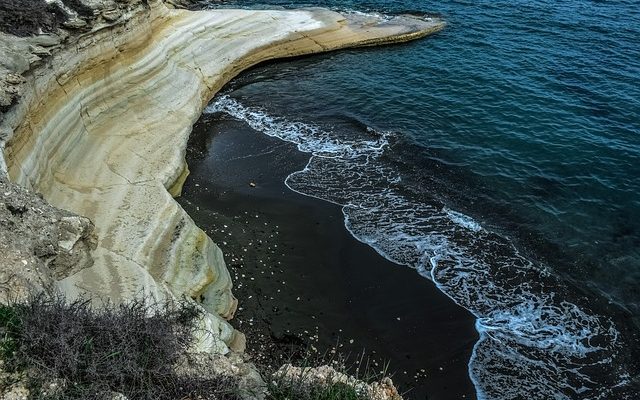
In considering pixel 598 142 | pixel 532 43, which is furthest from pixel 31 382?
pixel 532 43

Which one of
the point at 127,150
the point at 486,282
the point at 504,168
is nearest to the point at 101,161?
the point at 127,150

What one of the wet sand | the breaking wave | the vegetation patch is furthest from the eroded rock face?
the breaking wave

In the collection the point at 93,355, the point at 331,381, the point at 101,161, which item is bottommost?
the point at 101,161

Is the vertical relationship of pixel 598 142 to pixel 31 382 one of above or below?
below

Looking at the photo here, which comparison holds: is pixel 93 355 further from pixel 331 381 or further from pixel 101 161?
pixel 101 161

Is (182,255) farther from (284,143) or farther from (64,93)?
(284,143)

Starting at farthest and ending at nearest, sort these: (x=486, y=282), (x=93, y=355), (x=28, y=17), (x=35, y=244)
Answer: (x=28, y=17), (x=486, y=282), (x=35, y=244), (x=93, y=355)

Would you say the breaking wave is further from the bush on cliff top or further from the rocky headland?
the bush on cliff top
